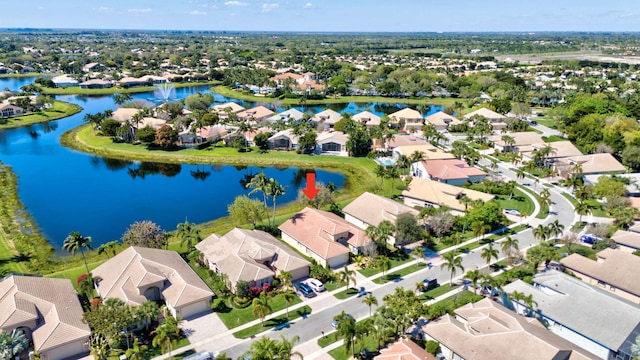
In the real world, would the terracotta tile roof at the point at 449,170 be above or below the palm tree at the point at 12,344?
above

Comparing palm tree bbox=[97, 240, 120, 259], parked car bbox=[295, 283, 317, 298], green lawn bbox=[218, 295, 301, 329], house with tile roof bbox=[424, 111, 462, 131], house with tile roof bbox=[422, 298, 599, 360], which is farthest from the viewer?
house with tile roof bbox=[424, 111, 462, 131]

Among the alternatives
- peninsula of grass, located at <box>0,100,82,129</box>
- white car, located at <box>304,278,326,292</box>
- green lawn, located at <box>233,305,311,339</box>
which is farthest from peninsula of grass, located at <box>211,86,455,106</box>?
green lawn, located at <box>233,305,311,339</box>

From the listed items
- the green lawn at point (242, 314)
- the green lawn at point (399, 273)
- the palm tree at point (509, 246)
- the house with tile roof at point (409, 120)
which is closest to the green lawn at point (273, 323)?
the green lawn at point (242, 314)

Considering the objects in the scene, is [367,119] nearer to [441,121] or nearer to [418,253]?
[441,121]

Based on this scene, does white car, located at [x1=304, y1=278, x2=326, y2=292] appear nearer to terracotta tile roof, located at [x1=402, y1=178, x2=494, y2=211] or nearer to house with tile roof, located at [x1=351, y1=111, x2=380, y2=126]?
terracotta tile roof, located at [x1=402, y1=178, x2=494, y2=211]

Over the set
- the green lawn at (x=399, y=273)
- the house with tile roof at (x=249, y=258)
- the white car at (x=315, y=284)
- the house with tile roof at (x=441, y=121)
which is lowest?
the green lawn at (x=399, y=273)

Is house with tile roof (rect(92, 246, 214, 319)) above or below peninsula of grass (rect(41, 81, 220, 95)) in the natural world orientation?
below

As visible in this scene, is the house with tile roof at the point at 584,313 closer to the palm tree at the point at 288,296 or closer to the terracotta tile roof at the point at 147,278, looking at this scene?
the palm tree at the point at 288,296
